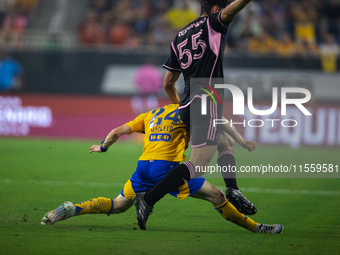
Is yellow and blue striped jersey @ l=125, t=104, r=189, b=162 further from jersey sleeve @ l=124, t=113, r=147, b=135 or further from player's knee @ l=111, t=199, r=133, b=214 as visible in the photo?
player's knee @ l=111, t=199, r=133, b=214

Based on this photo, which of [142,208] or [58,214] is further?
[58,214]

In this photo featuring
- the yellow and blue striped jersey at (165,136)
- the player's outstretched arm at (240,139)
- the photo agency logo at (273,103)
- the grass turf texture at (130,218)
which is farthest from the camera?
the photo agency logo at (273,103)

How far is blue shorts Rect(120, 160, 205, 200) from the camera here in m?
4.67

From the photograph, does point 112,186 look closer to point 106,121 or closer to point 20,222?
point 20,222

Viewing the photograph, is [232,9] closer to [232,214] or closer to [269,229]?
[232,214]

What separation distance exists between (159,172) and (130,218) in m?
1.17

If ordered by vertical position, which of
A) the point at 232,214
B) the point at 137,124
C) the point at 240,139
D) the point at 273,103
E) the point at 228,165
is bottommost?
the point at 273,103

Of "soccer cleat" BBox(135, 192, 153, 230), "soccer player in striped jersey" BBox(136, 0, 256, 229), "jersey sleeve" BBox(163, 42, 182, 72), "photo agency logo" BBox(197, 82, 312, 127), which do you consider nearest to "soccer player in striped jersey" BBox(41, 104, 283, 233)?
"soccer player in striped jersey" BBox(136, 0, 256, 229)

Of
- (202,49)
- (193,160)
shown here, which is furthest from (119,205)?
(202,49)

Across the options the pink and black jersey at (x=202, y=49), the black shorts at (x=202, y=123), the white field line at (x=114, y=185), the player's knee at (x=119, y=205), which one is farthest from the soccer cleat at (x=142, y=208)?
the white field line at (x=114, y=185)

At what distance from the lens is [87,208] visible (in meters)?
4.93

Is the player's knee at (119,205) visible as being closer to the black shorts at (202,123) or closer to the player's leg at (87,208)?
the player's leg at (87,208)

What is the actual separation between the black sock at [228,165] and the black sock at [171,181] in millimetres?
565

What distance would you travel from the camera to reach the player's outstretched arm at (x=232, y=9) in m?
4.16
